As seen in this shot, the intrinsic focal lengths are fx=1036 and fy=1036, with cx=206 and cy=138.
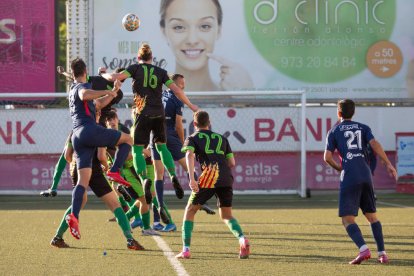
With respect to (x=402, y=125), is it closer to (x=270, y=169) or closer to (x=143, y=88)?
(x=270, y=169)

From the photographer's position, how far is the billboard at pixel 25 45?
79.2 feet

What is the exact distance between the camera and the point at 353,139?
34.5 feet

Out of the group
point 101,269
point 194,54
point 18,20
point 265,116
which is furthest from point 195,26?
point 101,269

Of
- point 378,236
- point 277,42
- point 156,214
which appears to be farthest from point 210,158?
point 277,42

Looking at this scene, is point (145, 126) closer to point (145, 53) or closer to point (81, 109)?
point (145, 53)

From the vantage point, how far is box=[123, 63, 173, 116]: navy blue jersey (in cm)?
1322

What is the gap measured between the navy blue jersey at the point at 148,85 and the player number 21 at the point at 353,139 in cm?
337

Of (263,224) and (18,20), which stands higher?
(18,20)

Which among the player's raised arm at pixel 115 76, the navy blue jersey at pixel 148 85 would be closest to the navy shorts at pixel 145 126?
the navy blue jersey at pixel 148 85

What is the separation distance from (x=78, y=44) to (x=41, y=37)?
982 mm

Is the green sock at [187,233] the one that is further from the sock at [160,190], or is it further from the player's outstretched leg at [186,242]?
the sock at [160,190]

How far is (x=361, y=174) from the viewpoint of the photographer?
1048 cm

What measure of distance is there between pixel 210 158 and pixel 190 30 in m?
13.5

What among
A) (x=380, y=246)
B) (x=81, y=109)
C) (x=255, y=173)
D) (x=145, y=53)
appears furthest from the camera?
(x=255, y=173)
